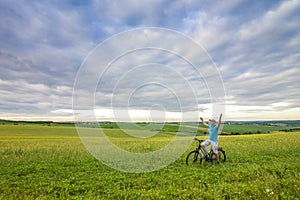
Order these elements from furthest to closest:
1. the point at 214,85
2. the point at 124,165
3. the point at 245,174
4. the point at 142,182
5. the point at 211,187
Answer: the point at 124,165
the point at 214,85
the point at 245,174
the point at 142,182
the point at 211,187

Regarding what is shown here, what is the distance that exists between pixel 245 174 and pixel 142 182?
14.3 feet

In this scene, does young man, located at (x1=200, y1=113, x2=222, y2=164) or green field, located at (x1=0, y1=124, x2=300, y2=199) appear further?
young man, located at (x1=200, y1=113, x2=222, y2=164)

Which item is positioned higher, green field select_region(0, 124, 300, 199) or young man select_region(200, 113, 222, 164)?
young man select_region(200, 113, 222, 164)

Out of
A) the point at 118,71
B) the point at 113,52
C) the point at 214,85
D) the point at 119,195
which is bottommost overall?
the point at 119,195

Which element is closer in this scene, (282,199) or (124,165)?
(282,199)

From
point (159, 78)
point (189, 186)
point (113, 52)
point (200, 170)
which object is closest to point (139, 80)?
point (159, 78)

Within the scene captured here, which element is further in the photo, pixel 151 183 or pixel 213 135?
pixel 213 135

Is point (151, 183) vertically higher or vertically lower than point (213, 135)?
lower

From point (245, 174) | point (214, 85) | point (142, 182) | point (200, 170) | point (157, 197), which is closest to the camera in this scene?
point (157, 197)

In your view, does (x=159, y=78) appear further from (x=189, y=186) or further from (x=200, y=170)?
(x=189, y=186)

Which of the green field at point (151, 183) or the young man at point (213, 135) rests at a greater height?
the young man at point (213, 135)

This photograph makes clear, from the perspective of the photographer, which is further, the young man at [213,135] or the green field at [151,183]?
the young man at [213,135]

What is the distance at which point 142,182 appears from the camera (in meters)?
9.15

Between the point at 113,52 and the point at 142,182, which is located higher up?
the point at 113,52
